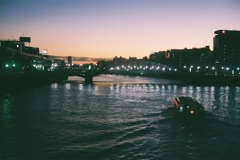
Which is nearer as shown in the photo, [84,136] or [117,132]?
[84,136]

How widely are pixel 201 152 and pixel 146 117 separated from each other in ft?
47.5

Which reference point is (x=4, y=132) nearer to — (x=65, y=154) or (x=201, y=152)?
(x=65, y=154)

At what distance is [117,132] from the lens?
26094mm

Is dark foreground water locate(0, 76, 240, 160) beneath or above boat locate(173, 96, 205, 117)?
beneath

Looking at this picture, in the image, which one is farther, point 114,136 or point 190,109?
point 190,109

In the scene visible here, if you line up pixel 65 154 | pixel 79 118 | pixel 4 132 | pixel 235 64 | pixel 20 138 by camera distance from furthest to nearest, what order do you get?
pixel 235 64 < pixel 79 118 < pixel 4 132 < pixel 20 138 < pixel 65 154

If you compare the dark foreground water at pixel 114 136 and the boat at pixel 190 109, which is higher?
the boat at pixel 190 109

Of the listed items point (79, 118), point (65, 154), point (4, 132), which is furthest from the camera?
point (79, 118)

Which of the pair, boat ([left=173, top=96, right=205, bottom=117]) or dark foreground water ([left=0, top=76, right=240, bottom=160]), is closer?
dark foreground water ([left=0, top=76, right=240, bottom=160])

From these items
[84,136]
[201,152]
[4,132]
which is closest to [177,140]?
[201,152]

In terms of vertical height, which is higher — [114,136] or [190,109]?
[190,109]

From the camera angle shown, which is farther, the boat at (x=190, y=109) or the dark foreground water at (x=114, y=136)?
the boat at (x=190, y=109)

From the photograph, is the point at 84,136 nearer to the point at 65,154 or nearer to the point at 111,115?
the point at 65,154

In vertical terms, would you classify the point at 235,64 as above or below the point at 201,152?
Answer: above
